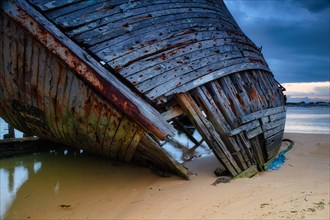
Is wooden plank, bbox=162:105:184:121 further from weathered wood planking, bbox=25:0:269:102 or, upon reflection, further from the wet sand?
the wet sand

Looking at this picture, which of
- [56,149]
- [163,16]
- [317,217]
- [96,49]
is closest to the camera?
[317,217]

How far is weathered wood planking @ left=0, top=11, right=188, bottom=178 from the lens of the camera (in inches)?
144

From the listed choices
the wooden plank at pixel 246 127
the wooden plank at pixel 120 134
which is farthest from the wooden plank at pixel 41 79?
the wooden plank at pixel 246 127

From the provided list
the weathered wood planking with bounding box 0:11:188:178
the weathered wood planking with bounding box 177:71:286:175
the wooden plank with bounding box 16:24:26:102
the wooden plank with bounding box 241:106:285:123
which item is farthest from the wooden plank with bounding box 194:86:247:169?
the wooden plank with bounding box 16:24:26:102

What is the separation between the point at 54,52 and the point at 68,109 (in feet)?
2.94

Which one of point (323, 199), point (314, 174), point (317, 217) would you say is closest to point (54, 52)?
point (317, 217)

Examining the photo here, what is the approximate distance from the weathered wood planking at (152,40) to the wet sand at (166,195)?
1603 mm

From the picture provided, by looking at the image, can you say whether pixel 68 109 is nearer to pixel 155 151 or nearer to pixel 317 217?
pixel 155 151

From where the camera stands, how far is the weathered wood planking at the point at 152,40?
3.80 meters

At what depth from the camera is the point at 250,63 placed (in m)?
5.71

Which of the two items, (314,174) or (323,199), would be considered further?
(314,174)

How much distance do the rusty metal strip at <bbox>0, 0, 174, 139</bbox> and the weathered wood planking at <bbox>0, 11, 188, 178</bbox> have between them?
0.54ft

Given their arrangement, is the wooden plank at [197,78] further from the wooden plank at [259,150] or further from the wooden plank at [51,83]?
the wooden plank at [259,150]

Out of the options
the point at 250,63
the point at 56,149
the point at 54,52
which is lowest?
the point at 56,149
